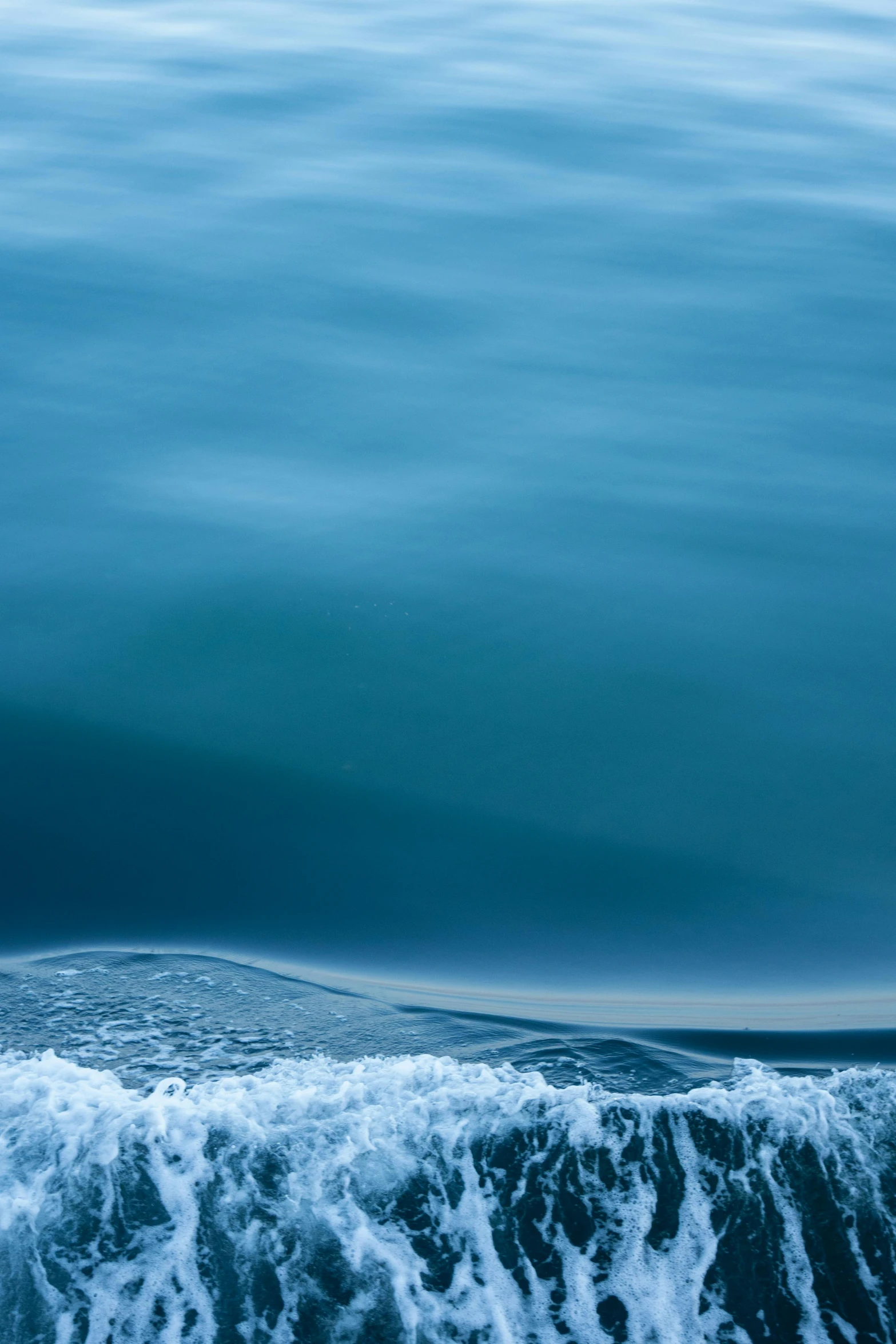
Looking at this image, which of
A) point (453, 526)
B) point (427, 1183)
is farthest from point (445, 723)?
point (427, 1183)

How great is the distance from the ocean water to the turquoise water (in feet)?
0.09

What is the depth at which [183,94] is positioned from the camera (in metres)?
9.99

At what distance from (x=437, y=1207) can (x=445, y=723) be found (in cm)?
219

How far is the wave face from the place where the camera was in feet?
11.6

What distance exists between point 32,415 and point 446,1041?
4.46 metres

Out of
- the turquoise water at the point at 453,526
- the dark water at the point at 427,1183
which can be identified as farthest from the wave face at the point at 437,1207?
the turquoise water at the point at 453,526

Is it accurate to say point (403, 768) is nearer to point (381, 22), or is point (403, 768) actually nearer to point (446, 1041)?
point (446, 1041)

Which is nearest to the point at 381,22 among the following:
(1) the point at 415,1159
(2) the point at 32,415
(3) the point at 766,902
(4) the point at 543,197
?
(4) the point at 543,197

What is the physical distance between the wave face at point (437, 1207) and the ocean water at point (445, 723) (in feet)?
0.05

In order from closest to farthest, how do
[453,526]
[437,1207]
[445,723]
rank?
[437,1207], [445,723], [453,526]

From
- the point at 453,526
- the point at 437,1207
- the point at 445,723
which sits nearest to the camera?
the point at 437,1207

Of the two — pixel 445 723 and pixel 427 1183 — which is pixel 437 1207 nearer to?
pixel 427 1183

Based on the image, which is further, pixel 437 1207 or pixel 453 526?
pixel 453 526

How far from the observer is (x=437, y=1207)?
375cm
